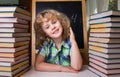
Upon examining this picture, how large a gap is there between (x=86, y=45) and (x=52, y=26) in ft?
0.70

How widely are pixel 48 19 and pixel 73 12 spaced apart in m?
0.15

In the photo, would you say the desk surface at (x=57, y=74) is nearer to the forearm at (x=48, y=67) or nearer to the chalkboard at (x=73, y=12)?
the forearm at (x=48, y=67)

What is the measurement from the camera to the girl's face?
90 cm

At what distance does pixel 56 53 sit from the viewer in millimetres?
938

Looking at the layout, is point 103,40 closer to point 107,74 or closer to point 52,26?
point 107,74

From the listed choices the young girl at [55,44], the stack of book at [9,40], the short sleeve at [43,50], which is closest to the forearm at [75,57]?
the young girl at [55,44]

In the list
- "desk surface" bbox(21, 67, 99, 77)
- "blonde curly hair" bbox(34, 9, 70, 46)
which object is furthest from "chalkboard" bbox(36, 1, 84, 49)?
"desk surface" bbox(21, 67, 99, 77)

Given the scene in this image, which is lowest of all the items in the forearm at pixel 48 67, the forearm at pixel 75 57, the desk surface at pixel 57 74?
the desk surface at pixel 57 74

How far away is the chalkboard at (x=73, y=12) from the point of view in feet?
3.21

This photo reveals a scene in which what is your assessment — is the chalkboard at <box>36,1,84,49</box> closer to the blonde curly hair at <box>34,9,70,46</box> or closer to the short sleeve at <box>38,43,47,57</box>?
the blonde curly hair at <box>34,9,70,46</box>

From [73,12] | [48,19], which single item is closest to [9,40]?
[48,19]

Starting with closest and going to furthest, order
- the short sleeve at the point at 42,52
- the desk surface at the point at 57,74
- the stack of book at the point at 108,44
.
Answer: the stack of book at the point at 108,44 < the desk surface at the point at 57,74 < the short sleeve at the point at 42,52

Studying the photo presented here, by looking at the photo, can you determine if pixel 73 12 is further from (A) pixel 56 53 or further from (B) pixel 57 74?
(B) pixel 57 74

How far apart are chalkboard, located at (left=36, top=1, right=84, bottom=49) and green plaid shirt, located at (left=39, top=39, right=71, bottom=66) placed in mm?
85
